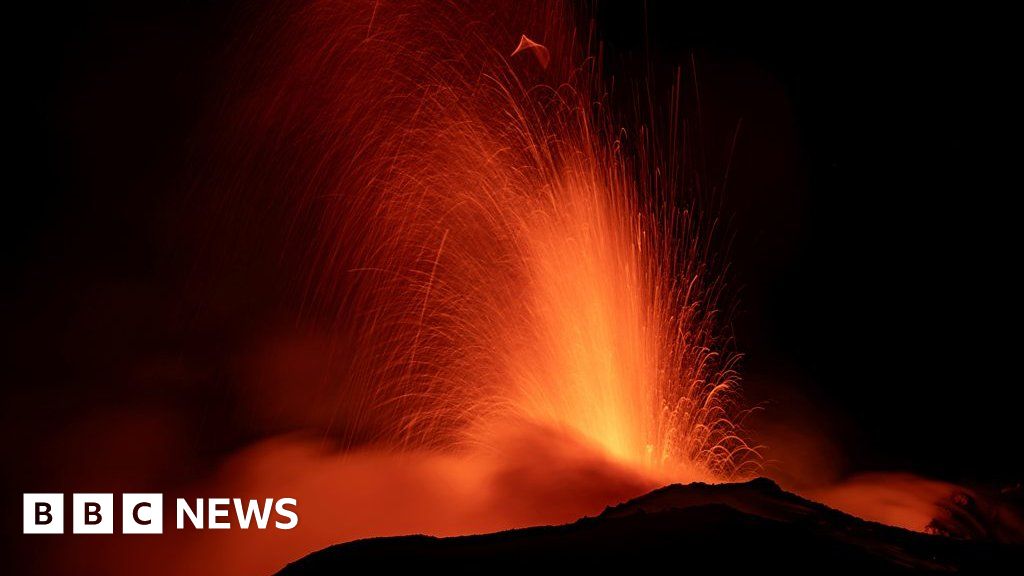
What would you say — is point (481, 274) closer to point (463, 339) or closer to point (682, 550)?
point (463, 339)

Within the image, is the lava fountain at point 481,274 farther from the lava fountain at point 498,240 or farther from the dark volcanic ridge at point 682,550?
the dark volcanic ridge at point 682,550

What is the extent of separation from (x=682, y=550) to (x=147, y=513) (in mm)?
8933

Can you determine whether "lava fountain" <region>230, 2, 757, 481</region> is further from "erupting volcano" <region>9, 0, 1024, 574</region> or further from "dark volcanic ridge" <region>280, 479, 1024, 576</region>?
"dark volcanic ridge" <region>280, 479, 1024, 576</region>

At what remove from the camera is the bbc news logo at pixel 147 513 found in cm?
864

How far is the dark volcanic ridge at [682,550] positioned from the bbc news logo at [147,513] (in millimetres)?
5090

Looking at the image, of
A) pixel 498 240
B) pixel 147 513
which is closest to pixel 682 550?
pixel 498 240

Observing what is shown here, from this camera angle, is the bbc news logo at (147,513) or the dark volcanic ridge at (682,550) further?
the bbc news logo at (147,513)

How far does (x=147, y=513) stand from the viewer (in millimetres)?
9961

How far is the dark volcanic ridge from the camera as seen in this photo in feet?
11.2

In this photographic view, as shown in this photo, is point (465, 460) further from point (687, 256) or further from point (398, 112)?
point (687, 256)

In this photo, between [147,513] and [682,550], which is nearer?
[682,550]

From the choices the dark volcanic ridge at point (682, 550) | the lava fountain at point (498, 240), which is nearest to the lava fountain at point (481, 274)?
the lava fountain at point (498, 240)

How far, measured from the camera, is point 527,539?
3770mm

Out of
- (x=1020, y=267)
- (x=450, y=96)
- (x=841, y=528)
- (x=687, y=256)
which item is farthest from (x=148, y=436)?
(x=1020, y=267)
